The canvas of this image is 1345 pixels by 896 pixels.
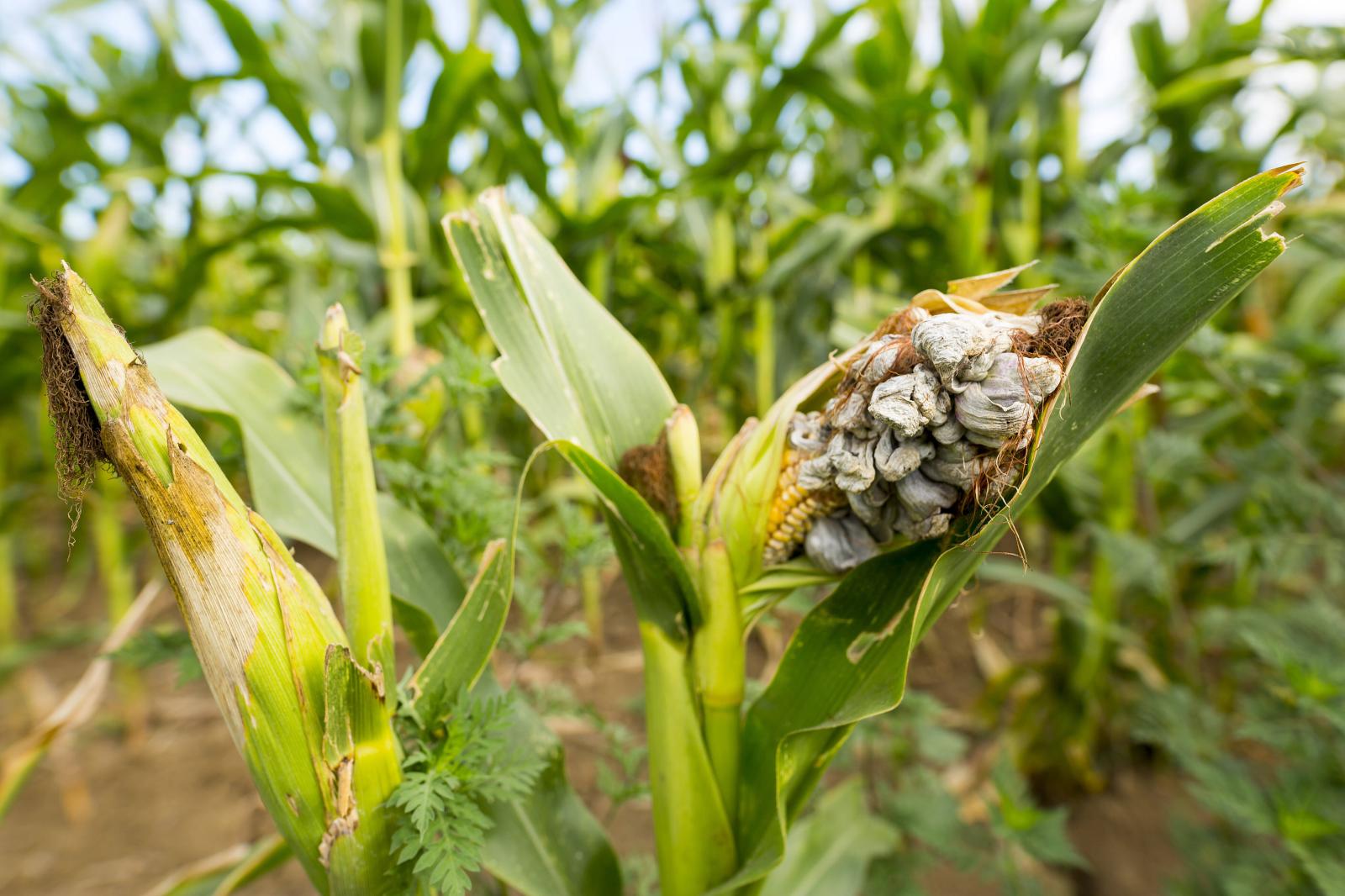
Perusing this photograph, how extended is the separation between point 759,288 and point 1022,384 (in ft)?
5.08

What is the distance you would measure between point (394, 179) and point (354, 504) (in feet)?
4.20

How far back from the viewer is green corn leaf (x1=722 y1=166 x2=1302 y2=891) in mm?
461

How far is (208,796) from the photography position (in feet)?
6.26

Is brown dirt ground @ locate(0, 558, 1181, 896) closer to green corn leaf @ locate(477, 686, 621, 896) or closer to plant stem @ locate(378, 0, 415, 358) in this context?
green corn leaf @ locate(477, 686, 621, 896)

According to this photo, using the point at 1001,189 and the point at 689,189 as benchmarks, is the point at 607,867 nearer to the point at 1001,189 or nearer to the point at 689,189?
the point at 689,189

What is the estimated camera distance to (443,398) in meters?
1.20

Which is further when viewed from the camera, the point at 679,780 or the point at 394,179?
the point at 394,179

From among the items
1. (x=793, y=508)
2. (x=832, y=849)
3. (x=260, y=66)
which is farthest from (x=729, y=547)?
(x=260, y=66)

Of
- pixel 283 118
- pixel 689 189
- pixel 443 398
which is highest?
pixel 283 118

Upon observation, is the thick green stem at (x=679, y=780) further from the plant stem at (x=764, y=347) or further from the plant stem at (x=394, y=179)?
the plant stem at (x=764, y=347)

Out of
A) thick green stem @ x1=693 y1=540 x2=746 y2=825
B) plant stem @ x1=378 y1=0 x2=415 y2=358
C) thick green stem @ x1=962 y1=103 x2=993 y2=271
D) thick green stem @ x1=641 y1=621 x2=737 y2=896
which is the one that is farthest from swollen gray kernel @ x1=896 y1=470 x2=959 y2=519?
thick green stem @ x1=962 y1=103 x2=993 y2=271

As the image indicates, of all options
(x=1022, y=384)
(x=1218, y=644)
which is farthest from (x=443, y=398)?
(x=1218, y=644)

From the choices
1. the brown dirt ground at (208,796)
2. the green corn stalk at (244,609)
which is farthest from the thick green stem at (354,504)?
the brown dirt ground at (208,796)

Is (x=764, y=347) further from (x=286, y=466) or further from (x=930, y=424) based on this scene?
(x=930, y=424)
